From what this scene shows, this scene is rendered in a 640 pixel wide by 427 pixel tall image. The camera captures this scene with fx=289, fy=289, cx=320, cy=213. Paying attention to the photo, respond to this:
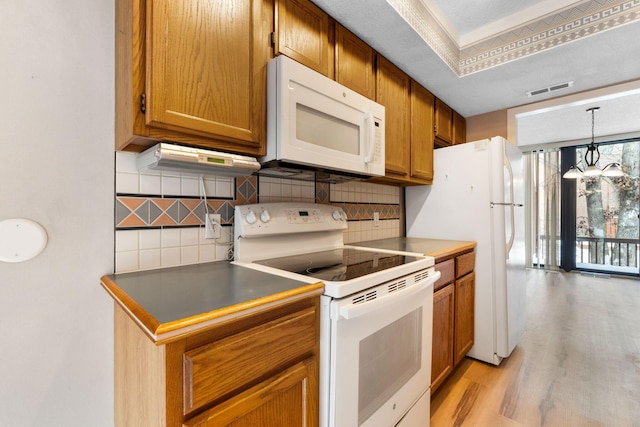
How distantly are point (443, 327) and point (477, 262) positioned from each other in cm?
68

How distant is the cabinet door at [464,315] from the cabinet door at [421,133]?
0.84m

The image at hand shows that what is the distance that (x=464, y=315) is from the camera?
203 cm

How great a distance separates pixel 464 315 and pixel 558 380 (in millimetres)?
716

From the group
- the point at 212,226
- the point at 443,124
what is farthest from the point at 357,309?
the point at 443,124

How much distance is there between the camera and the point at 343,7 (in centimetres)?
145

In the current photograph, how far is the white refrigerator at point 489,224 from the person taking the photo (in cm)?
209

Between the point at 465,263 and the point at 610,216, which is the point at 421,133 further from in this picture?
the point at 610,216

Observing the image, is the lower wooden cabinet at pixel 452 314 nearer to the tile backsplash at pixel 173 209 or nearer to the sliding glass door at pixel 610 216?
the tile backsplash at pixel 173 209

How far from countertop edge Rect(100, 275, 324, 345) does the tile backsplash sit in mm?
235

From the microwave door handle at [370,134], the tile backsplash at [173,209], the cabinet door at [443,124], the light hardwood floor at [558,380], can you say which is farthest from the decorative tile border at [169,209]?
the cabinet door at [443,124]

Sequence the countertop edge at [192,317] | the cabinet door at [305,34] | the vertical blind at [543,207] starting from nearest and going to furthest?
the countertop edge at [192,317] → the cabinet door at [305,34] → the vertical blind at [543,207]

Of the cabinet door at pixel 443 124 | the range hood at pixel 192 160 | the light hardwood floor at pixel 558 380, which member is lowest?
the light hardwood floor at pixel 558 380

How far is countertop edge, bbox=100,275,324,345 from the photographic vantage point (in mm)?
605
